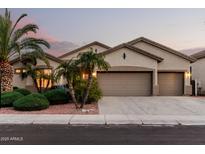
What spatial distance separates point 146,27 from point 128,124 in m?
19.0

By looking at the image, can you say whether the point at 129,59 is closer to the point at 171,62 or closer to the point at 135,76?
the point at 135,76

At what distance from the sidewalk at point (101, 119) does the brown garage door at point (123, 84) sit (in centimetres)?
1278

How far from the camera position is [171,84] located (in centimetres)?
3097

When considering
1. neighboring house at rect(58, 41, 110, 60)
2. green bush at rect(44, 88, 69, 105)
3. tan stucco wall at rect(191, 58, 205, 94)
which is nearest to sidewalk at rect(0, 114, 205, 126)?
green bush at rect(44, 88, 69, 105)

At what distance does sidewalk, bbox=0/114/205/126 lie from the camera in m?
15.0

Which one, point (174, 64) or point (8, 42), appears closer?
point (8, 42)

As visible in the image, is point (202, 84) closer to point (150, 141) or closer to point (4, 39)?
point (4, 39)

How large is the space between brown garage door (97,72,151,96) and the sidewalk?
12780 mm

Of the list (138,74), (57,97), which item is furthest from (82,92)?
(138,74)

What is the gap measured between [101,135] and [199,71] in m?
24.0

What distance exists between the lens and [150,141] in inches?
427

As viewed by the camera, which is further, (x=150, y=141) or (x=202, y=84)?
(x=202, y=84)

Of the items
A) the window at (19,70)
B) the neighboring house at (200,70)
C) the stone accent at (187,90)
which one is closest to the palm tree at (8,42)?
the window at (19,70)

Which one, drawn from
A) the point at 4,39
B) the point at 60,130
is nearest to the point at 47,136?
the point at 60,130
